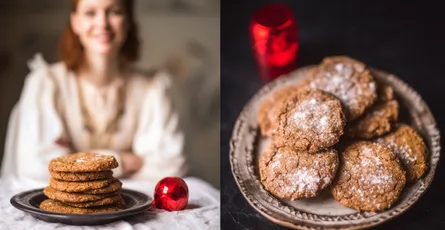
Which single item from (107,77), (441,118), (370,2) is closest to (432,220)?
(441,118)

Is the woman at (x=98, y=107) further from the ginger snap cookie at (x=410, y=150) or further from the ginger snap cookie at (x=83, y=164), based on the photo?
the ginger snap cookie at (x=410, y=150)

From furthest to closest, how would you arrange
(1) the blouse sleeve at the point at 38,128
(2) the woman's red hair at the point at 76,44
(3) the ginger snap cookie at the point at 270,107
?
(2) the woman's red hair at the point at 76,44, (1) the blouse sleeve at the point at 38,128, (3) the ginger snap cookie at the point at 270,107

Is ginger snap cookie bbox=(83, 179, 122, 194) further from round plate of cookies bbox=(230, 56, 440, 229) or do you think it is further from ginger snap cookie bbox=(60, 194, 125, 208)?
round plate of cookies bbox=(230, 56, 440, 229)

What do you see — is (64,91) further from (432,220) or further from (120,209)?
(432,220)

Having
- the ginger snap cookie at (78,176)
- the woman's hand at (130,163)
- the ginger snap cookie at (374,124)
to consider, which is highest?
the ginger snap cookie at (374,124)

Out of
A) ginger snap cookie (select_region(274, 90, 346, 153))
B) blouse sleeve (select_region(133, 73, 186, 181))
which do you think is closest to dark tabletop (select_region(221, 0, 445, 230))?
ginger snap cookie (select_region(274, 90, 346, 153))

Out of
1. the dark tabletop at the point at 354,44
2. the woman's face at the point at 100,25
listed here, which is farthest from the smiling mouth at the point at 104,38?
the dark tabletop at the point at 354,44

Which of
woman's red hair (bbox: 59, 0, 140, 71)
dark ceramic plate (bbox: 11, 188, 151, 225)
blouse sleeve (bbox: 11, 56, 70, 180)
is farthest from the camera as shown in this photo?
woman's red hair (bbox: 59, 0, 140, 71)

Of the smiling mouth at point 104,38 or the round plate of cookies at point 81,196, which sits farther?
the smiling mouth at point 104,38
